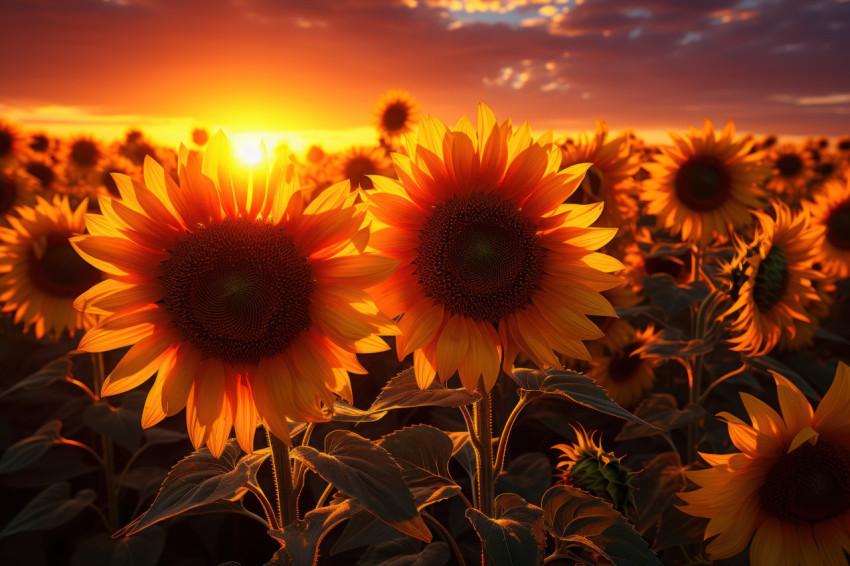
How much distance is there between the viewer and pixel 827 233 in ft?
18.7

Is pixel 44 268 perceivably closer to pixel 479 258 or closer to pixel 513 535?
pixel 479 258

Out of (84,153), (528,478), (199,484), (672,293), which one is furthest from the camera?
(84,153)

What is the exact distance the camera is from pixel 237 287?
5.57ft

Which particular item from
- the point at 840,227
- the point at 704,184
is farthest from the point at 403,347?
the point at 840,227

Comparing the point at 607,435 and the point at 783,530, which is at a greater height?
the point at 783,530

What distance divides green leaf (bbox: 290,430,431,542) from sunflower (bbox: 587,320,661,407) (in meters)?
2.97

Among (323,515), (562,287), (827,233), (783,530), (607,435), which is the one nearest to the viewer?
(323,515)

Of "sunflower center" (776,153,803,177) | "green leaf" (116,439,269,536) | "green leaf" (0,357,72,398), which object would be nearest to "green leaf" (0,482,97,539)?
"green leaf" (0,357,72,398)

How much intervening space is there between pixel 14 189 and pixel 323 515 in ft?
23.7

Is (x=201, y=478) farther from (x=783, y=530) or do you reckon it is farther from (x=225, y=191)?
(x=783, y=530)

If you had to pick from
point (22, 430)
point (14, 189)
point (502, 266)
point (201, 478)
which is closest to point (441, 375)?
point (502, 266)

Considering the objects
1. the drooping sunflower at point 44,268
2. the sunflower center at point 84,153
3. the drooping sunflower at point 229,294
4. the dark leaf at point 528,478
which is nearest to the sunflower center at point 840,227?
the dark leaf at point 528,478

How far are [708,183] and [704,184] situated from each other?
30 millimetres

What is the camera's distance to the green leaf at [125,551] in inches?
111
